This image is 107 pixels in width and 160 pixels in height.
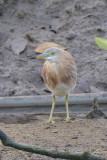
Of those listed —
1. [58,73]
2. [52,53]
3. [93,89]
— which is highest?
[52,53]

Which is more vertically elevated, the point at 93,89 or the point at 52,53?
the point at 52,53

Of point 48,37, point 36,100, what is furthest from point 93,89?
point 48,37

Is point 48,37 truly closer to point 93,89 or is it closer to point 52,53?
point 93,89

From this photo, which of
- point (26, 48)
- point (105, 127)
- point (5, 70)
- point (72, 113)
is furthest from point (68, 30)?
point (105, 127)

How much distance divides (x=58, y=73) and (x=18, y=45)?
7.50ft

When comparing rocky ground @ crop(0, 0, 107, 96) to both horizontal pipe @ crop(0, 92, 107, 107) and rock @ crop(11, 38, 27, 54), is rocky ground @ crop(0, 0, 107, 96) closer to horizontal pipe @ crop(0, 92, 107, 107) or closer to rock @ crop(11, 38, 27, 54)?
rock @ crop(11, 38, 27, 54)

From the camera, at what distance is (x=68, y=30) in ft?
23.8

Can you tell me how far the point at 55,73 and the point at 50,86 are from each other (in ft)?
0.53

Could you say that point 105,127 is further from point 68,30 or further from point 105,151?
point 68,30

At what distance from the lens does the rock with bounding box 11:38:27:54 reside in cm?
675

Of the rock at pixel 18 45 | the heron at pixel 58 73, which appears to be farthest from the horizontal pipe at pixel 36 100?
the rock at pixel 18 45

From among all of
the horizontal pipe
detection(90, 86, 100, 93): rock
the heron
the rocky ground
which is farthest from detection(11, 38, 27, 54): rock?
the heron

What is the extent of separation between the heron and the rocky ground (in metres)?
1.12

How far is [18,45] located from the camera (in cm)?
682
